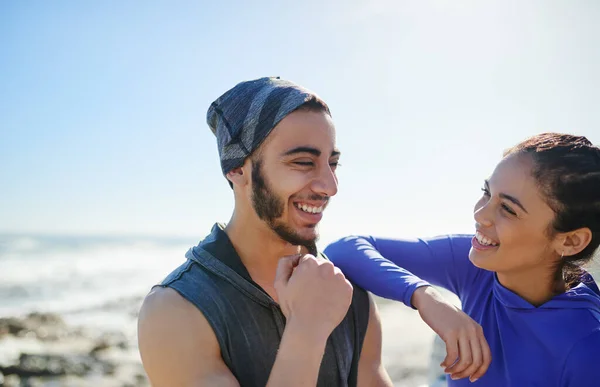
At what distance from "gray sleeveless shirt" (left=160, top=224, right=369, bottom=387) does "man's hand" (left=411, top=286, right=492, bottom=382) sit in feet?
1.82

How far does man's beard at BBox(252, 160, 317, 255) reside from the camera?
9.01 ft

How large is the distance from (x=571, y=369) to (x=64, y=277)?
2558 centimetres

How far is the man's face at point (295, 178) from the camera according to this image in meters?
2.71

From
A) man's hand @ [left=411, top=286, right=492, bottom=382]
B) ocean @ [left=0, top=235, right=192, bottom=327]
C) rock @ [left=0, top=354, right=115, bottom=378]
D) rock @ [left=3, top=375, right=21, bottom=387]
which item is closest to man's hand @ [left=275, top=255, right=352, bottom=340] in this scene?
man's hand @ [left=411, top=286, right=492, bottom=382]

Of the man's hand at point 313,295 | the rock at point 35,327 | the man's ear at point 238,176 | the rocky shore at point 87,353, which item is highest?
the man's ear at point 238,176

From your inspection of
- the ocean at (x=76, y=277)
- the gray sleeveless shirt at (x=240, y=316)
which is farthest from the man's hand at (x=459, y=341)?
the ocean at (x=76, y=277)

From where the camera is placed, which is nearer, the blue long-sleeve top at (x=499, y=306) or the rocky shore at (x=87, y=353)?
the blue long-sleeve top at (x=499, y=306)

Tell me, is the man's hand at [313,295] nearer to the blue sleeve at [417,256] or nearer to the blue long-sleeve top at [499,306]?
the blue long-sleeve top at [499,306]

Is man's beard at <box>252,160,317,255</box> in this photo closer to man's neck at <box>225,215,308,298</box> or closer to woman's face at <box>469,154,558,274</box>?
man's neck at <box>225,215,308,298</box>

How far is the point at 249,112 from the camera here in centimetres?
283

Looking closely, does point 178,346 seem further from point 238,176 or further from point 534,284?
point 534,284

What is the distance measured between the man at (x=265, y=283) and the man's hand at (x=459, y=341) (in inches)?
17.9

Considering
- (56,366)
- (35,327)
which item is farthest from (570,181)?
(35,327)

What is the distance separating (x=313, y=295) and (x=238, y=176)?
1061mm
